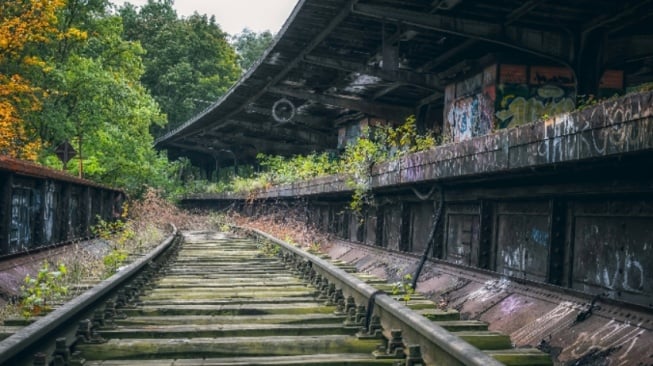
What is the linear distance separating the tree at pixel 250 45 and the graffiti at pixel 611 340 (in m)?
78.9

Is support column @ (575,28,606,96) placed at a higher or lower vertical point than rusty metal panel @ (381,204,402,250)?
higher

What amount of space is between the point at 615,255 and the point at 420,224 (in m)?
5.08

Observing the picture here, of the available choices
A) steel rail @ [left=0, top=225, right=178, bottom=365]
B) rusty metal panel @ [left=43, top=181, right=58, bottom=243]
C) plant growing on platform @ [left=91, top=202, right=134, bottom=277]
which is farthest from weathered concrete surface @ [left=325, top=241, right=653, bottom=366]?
rusty metal panel @ [left=43, top=181, right=58, bottom=243]

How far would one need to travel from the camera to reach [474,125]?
1437 cm

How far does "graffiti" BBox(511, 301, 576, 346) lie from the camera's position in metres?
5.05

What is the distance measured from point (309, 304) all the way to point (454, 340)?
10.5 ft

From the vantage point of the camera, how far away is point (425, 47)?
15164mm

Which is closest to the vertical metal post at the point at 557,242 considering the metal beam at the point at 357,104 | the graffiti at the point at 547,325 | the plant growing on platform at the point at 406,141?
the graffiti at the point at 547,325

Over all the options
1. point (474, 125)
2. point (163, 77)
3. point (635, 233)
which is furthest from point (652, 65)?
point (163, 77)

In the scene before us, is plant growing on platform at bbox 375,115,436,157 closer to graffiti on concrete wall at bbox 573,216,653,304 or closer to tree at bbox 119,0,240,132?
graffiti on concrete wall at bbox 573,216,653,304

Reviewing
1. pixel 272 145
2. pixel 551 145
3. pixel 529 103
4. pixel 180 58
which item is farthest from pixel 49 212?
pixel 180 58

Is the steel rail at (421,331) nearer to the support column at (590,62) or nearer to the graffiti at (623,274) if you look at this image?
the graffiti at (623,274)

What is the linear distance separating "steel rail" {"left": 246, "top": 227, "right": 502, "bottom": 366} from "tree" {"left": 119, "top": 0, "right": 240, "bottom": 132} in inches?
2102

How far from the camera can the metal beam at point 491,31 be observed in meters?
12.0
